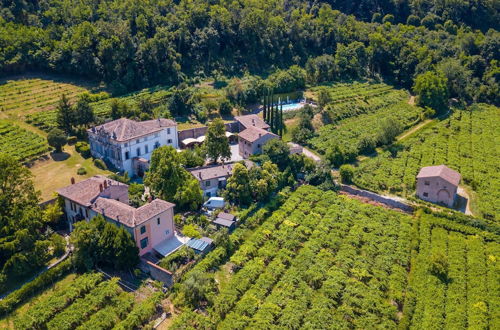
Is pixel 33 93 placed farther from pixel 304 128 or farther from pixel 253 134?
pixel 304 128

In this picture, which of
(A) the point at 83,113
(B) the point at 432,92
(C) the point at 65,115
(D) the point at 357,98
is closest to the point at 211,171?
(A) the point at 83,113

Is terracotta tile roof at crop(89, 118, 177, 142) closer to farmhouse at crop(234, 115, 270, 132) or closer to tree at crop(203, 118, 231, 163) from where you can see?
tree at crop(203, 118, 231, 163)

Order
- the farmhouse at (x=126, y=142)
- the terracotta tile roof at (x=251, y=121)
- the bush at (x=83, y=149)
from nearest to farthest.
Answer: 1. the farmhouse at (x=126, y=142)
2. the bush at (x=83, y=149)
3. the terracotta tile roof at (x=251, y=121)

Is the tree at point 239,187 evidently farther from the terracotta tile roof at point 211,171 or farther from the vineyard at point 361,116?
the vineyard at point 361,116

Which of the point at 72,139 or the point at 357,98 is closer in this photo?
the point at 72,139

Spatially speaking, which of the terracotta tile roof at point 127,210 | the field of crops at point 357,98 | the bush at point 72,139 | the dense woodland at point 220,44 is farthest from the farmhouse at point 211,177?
the dense woodland at point 220,44

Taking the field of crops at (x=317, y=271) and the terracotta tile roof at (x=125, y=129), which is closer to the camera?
the field of crops at (x=317, y=271)

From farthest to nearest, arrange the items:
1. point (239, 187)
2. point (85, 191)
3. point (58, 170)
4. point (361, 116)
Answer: point (361, 116) < point (58, 170) < point (239, 187) < point (85, 191)
